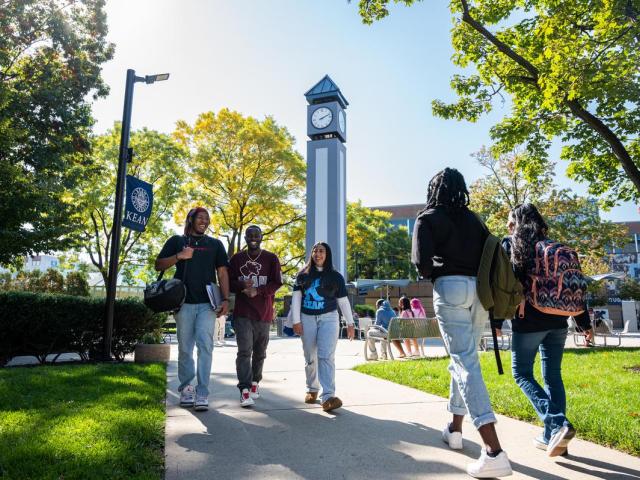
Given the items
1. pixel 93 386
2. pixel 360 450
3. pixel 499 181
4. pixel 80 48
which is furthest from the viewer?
pixel 499 181

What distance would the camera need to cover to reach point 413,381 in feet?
20.6

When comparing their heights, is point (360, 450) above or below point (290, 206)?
below

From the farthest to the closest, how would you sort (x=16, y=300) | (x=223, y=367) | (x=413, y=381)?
(x=223, y=367) → (x=16, y=300) → (x=413, y=381)

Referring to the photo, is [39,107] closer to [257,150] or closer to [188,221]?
[257,150]

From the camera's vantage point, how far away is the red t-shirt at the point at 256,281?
4.98 metres

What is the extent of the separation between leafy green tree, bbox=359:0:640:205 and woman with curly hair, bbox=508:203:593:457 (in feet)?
18.4

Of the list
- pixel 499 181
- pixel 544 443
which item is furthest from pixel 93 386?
pixel 499 181

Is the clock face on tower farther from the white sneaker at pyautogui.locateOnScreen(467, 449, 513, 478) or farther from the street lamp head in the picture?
the white sneaker at pyautogui.locateOnScreen(467, 449, 513, 478)

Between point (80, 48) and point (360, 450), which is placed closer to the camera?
point (360, 450)

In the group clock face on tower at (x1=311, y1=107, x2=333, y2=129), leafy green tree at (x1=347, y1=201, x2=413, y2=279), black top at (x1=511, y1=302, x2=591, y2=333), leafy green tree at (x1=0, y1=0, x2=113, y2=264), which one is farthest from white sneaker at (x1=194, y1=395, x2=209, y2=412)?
leafy green tree at (x1=347, y1=201, x2=413, y2=279)

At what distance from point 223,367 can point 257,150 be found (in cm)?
1871

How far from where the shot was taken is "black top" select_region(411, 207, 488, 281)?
303cm

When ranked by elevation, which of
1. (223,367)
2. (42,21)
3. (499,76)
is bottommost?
(223,367)

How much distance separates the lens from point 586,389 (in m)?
5.61
